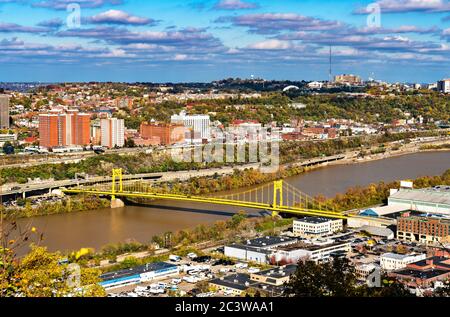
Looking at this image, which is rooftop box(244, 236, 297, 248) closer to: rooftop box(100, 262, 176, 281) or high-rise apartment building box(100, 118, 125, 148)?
rooftop box(100, 262, 176, 281)

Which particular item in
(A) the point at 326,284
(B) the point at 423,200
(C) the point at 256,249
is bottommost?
(C) the point at 256,249

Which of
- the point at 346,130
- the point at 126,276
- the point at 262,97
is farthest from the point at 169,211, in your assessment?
the point at 262,97

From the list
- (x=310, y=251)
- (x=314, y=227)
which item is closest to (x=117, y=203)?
(x=314, y=227)

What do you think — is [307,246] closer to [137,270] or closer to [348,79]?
[137,270]

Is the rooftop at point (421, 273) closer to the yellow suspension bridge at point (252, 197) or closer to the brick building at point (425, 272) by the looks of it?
the brick building at point (425, 272)
